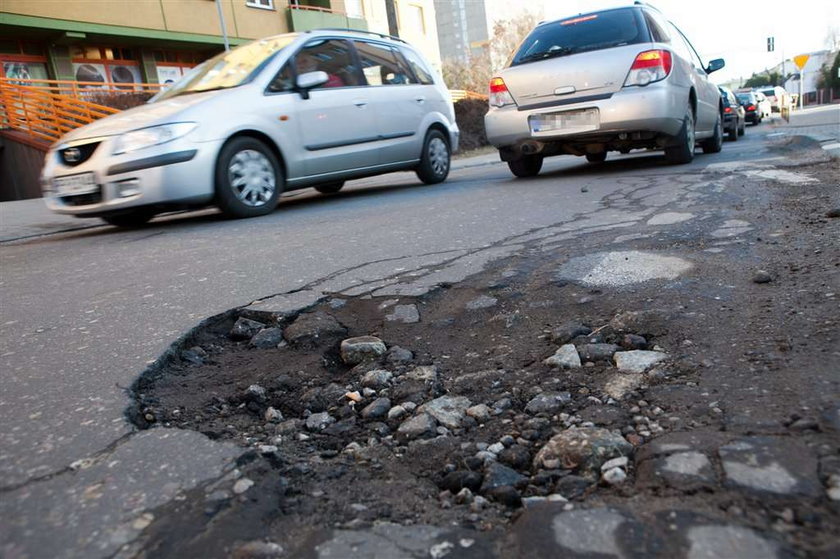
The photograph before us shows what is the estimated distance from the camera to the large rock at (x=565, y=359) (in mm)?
2062

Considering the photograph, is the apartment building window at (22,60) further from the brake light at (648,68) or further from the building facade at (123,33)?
the brake light at (648,68)

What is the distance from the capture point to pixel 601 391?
187 cm

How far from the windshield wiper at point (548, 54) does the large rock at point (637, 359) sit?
5476 mm

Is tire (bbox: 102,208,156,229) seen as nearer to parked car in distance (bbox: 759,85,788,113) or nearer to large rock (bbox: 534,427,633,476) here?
large rock (bbox: 534,427,633,476)

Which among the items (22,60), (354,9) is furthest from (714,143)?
(354,9)

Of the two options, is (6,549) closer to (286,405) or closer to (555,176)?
(286,405)

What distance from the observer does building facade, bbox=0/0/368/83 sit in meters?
17.5

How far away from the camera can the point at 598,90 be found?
6.58 m

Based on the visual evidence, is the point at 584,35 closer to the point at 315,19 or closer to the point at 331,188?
the point at 331,188

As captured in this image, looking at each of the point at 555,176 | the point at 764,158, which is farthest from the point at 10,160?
the point at 764,158

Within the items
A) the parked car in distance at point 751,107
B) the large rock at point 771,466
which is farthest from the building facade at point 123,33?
the large rock at point 771,466

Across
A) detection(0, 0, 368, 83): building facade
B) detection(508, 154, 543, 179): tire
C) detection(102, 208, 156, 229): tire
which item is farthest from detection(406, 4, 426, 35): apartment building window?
detection(102, 208, 156, 229): tire

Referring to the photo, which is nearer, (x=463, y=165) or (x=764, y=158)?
(x=764, y=158)

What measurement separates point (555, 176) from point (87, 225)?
5.26 meters
